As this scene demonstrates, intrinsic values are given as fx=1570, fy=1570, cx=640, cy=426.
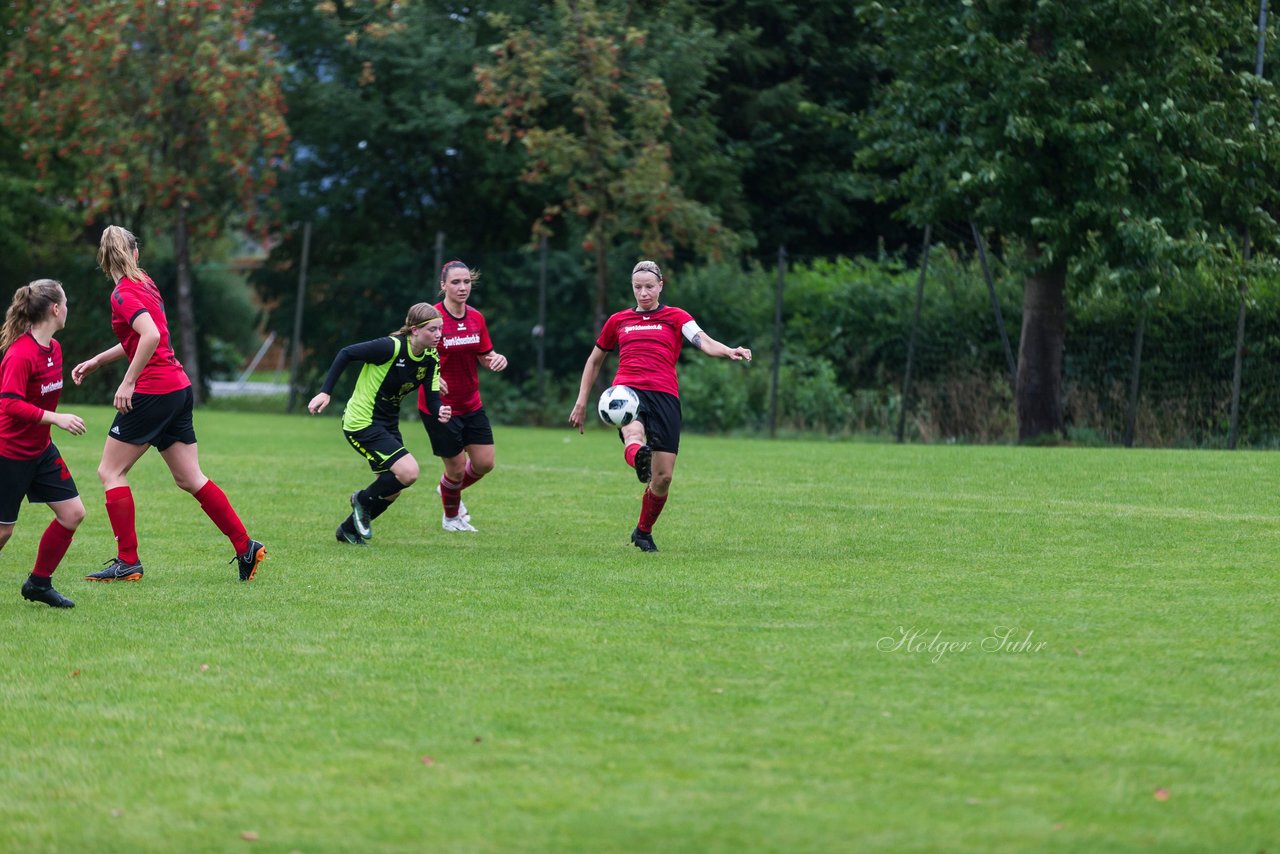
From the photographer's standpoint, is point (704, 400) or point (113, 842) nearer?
point (113, 842)

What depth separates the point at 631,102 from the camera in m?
24.4

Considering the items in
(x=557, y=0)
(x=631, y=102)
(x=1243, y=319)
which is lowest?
(x=1243, y=319)

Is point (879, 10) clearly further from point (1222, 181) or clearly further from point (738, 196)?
point (738, 196)

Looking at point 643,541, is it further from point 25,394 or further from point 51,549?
point 25,394

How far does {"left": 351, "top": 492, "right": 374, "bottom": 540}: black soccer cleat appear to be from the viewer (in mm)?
10281

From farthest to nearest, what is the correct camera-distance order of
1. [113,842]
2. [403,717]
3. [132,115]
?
[132,115] → [403,717] → [113,842]

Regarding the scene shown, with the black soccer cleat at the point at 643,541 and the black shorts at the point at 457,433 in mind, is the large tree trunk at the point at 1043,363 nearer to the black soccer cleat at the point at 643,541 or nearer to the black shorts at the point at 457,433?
the black shorts at the point at 457,433

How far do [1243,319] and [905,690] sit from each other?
14.9m

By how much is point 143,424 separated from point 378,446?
194 centimetres

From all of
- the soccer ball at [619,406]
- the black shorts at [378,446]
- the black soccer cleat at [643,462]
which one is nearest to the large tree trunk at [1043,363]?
the soccer ball at [619,406]

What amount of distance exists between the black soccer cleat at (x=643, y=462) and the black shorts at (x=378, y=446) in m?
1.64

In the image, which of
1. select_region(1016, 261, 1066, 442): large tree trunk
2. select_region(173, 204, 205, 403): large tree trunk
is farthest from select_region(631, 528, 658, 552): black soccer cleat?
select_region(173, 204, 205, 403): large tree trunk

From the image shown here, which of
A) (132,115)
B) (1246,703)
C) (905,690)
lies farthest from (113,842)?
(132,115)

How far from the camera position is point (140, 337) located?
817 cm
